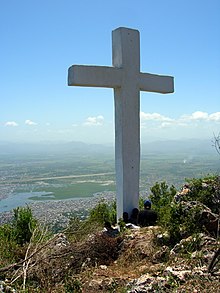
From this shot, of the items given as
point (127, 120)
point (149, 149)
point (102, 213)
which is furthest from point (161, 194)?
point (149, 149)

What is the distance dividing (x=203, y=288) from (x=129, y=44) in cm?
432

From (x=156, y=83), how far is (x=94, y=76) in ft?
4.46

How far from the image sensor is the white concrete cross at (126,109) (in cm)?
601

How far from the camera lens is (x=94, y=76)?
18.7 feet

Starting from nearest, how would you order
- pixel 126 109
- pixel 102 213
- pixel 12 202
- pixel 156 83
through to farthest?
pixel 126 109
pixel 102 213
pixel 156 83
pixel 12 202

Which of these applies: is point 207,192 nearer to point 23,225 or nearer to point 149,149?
point 23,225

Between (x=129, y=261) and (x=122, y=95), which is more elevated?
(x=122, y=95)

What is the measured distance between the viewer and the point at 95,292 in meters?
3.27

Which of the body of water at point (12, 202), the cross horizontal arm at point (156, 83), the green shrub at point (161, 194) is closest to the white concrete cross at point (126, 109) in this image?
the cross horizontal arm at point (156, 83)

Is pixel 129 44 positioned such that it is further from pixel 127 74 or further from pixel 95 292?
pixel 95 292

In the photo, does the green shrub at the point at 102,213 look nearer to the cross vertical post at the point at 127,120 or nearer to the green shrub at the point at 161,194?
the cross vertical post at the point at 127,120

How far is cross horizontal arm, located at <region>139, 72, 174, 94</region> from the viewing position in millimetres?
6355

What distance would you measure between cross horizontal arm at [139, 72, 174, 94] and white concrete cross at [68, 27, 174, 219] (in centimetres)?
10

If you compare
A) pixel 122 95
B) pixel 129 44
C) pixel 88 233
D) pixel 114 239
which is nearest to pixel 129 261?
pixel 114 239
